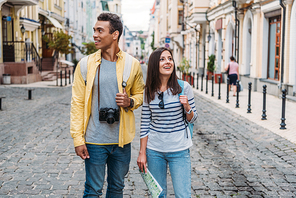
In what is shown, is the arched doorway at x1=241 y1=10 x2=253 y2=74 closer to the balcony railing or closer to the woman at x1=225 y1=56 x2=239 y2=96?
the woman at x1=225 y1=56 x2=239 y2=96

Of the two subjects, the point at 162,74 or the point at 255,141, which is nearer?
the point at 162,74

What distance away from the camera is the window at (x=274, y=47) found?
17.7 m

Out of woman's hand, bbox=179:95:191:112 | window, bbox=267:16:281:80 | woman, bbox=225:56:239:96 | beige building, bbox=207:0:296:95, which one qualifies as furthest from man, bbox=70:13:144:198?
window, bbox=267:16:281:80

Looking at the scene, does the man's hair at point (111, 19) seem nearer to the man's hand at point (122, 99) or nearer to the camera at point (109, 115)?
the man's hand at point (122, 99)

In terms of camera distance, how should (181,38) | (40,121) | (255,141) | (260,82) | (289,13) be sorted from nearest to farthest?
(255,141) < (40,121) < (289,13) < (260,82) < (181,38)

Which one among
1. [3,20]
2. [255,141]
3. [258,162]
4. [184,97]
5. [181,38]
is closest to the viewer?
[184,97]

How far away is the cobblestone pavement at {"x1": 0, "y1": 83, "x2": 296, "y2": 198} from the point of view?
4969 millimetres

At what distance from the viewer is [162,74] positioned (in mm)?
3289

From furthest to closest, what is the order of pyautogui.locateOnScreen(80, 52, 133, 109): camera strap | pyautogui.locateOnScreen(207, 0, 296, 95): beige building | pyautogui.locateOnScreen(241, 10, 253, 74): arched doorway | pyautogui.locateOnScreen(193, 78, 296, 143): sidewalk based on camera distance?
pyautogui.locateOnScreen(241, 10, 253, 74): arched doorway
pyautogui.locateOnScreen(207, 0, 296, 95): beige building
pyautogui.locateOnScreen(193, 78, 296, 143): sidewalk
pyautogui.locateOnScreen(80, 52, 133, 109): camera strap

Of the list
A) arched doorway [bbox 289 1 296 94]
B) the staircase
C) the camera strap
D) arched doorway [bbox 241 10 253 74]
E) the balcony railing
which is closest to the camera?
the camera strap

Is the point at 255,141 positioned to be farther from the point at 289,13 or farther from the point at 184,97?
the point at 289,13

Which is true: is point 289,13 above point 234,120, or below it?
above

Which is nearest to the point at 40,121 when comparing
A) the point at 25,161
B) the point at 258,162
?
the point at 25,161

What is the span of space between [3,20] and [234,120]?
729 inches
